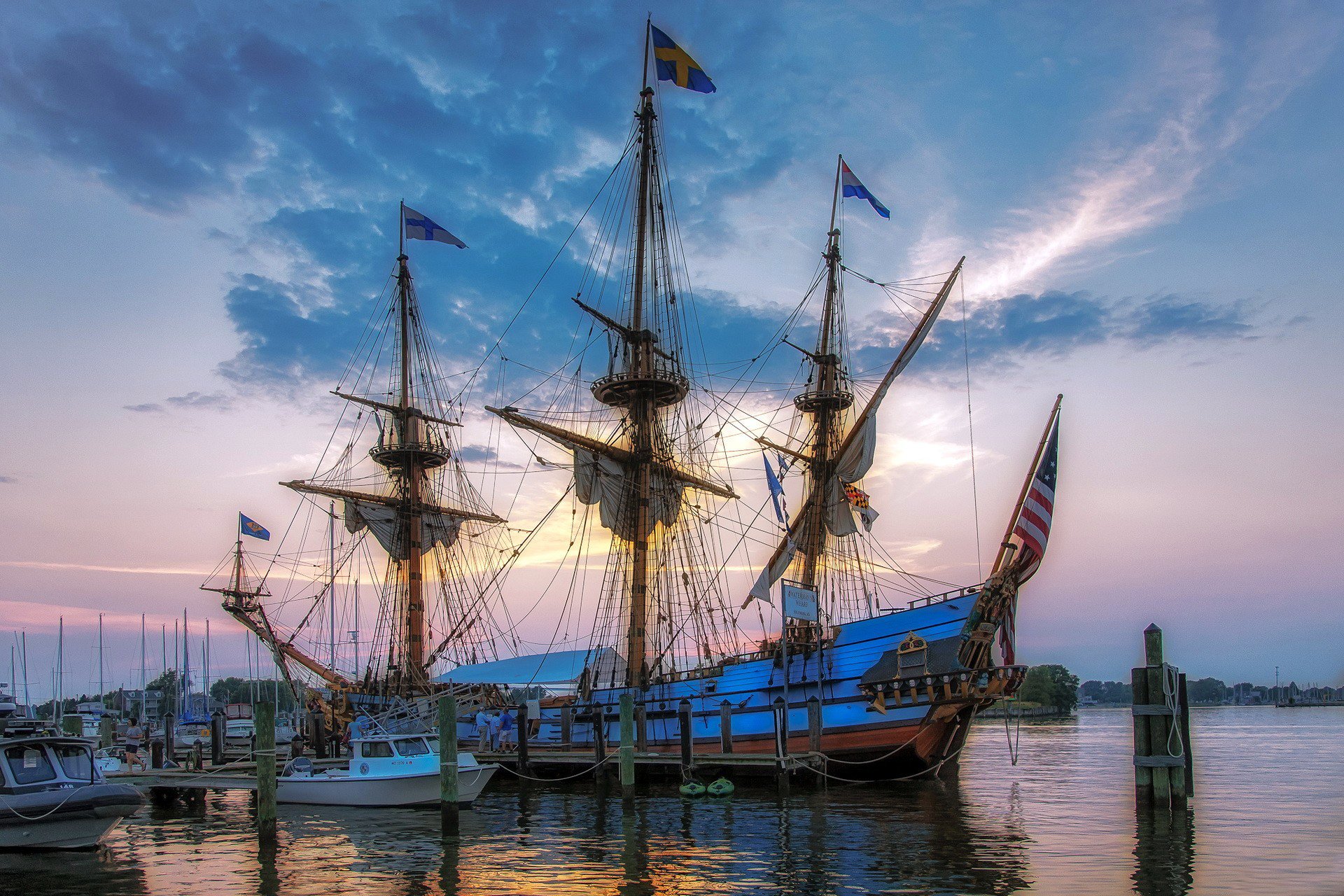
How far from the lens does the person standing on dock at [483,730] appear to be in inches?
1532

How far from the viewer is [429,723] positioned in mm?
40844

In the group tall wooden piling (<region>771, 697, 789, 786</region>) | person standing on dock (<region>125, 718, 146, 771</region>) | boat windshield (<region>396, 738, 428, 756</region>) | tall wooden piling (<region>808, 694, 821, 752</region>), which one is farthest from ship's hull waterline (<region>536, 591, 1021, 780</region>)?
person standing on dock (<region>125, 718, 146, 771</region>)

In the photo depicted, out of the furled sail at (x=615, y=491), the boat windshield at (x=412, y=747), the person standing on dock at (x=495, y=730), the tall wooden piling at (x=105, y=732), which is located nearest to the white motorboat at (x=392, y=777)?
the boat windshield at (x=412, y=747)

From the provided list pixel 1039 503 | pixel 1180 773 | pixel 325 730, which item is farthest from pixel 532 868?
pixel 325 730

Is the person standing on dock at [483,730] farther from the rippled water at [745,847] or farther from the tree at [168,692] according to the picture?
the tree at [168,692]

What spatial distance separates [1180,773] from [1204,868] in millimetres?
4974

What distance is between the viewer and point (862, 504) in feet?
144

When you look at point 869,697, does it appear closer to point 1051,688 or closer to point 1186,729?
point 1186,729

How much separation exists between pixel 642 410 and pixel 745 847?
27068 millimetres

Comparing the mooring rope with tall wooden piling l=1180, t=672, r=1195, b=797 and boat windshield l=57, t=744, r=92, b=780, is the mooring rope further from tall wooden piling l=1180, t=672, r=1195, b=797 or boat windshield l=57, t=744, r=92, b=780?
tall wooden piling l=1180, t=672, r=1195, b=797

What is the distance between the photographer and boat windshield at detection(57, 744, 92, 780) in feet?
72.7

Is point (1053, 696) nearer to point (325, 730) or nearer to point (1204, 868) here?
point (325, 730)

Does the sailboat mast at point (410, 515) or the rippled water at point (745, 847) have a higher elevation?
the sailboat mast at point (410, 515)

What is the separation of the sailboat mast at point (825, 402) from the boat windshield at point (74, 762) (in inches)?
1168
